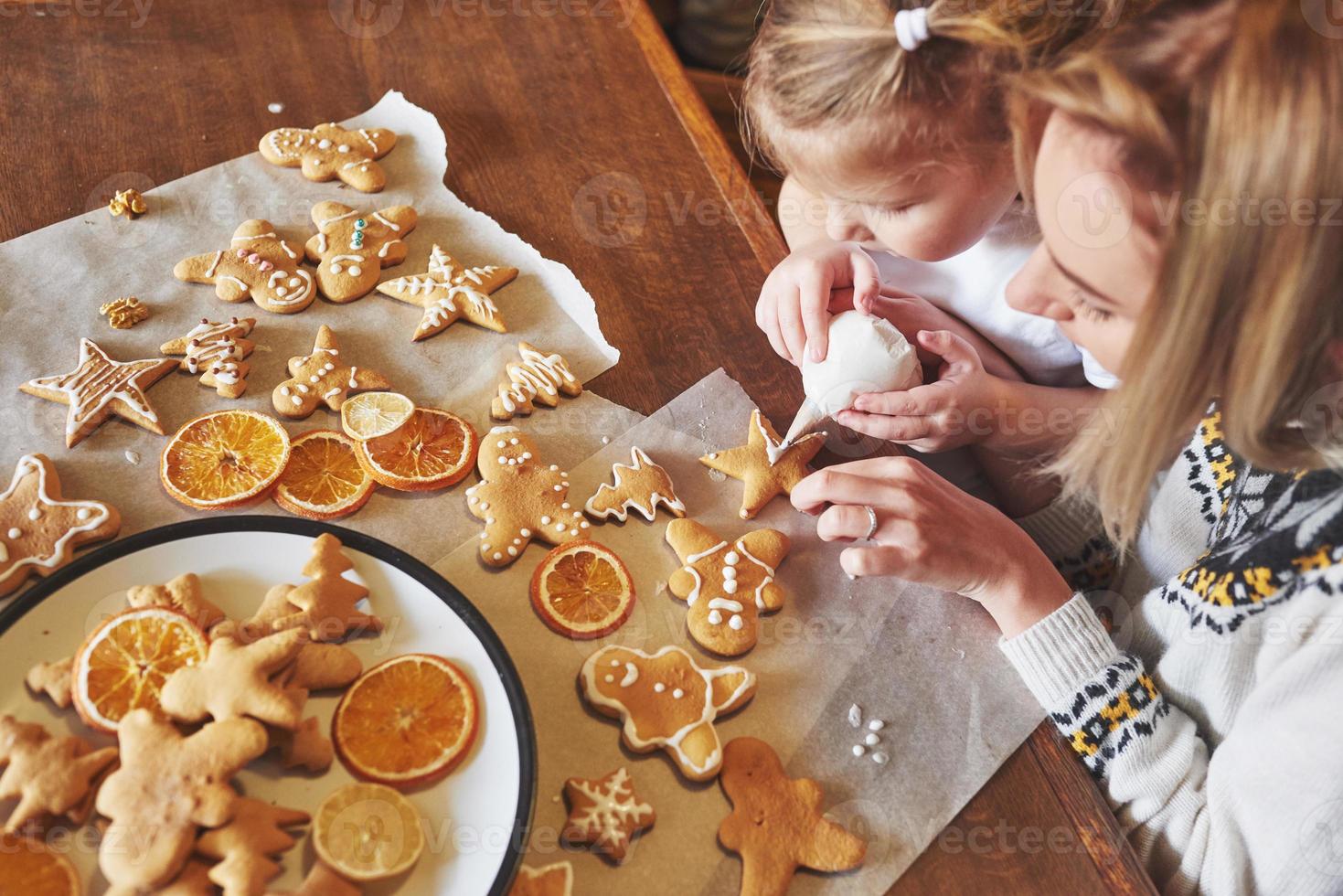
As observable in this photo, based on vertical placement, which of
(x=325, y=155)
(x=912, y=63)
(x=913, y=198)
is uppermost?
(x=912, y=63)

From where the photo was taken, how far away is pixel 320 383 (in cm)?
103

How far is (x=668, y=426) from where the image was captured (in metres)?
1.08

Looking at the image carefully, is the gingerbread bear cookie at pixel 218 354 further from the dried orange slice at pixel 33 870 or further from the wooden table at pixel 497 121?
the dried orange slice at pixel 33 870

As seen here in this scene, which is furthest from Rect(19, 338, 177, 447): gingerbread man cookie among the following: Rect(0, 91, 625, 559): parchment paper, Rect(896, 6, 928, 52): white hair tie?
Rect(896, 6, 928, 52): white hair tie

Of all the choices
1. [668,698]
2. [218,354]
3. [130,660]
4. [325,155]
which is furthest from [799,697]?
[325,155]

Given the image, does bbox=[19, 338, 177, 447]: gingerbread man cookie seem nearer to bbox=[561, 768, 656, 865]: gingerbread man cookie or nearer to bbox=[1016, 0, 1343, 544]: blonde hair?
bbox=[561, 768, 656, 865]: gingerbread man cookie

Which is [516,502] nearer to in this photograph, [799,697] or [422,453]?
[422,453]

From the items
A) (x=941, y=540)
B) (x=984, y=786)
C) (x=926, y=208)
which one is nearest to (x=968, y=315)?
(x=926, y=208)

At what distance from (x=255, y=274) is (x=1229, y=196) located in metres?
0.99

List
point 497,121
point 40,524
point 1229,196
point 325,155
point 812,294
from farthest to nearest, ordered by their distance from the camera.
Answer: point 497,121, point 325,155, point 812,294, point 40,524, point 1229,196

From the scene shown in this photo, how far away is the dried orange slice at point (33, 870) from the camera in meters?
0.67

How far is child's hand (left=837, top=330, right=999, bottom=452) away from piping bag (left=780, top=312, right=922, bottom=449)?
0.07 ft

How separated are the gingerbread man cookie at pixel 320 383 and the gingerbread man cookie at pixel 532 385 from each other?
0.43ft

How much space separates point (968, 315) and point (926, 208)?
336 mm
